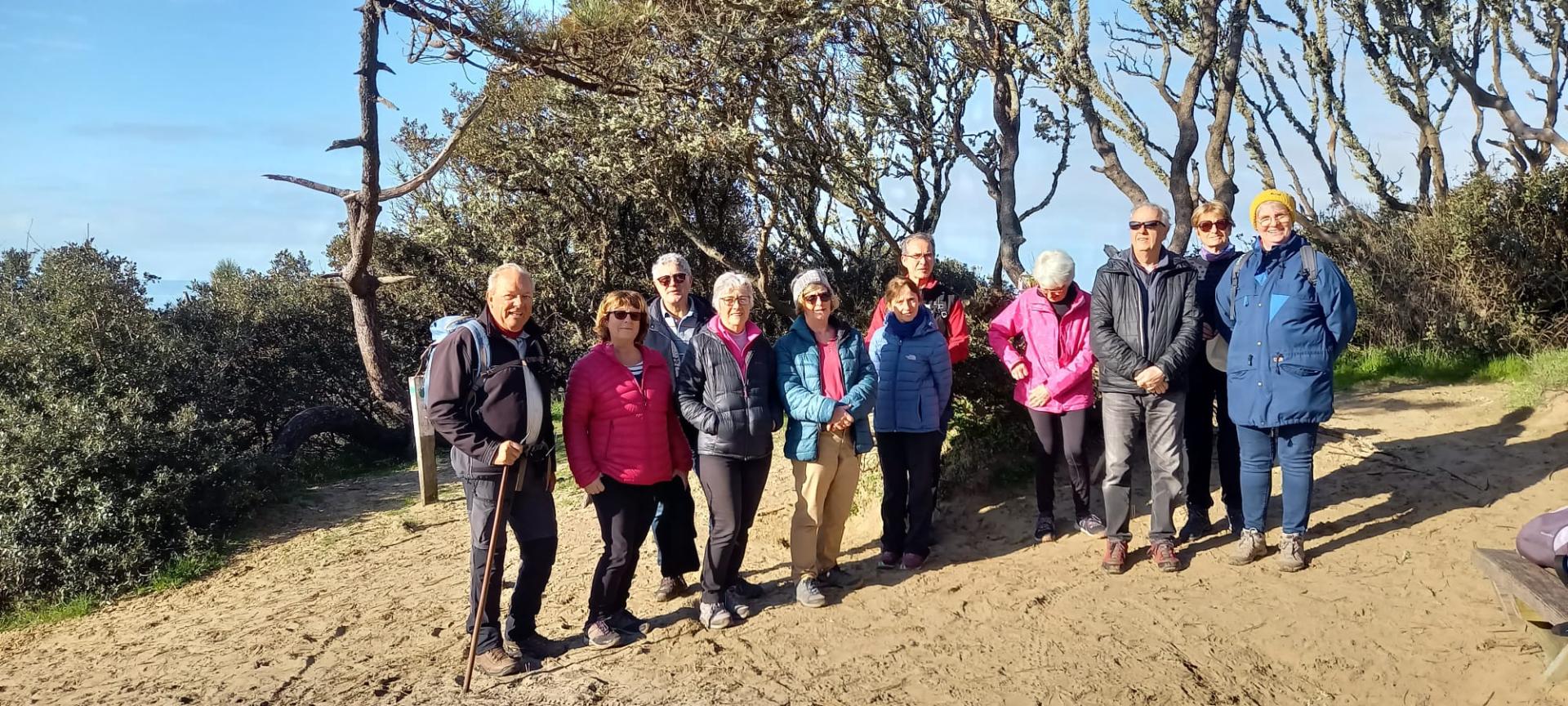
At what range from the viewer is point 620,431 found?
4203 millimetres

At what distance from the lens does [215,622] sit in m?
5.50

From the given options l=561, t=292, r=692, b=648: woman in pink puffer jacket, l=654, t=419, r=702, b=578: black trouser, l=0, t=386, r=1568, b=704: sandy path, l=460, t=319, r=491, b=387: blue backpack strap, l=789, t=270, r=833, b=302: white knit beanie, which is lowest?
l=0, t=386, r=1568, b=704: sandy path

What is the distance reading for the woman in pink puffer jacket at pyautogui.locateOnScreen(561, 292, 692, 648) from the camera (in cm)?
418

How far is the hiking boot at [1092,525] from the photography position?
5.34 metres

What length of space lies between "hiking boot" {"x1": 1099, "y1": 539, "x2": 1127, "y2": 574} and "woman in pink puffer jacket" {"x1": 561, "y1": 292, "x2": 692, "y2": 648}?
2.30 meters

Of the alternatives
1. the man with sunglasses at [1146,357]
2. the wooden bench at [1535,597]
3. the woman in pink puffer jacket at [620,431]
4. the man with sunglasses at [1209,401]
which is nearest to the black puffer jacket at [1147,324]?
the man with sunglasses at [1146,357]

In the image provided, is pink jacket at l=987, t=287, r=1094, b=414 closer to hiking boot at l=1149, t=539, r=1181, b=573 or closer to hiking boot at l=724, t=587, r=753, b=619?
hiking boot at l=1149, t=539, r=1181, b=573

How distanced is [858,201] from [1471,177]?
6316 mm

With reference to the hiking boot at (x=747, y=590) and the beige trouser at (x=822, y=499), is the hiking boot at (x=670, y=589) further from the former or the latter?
the beige trouser at (x=822, y=499)

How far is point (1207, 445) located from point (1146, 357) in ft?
3.03

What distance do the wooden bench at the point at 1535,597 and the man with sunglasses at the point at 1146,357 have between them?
139 cm

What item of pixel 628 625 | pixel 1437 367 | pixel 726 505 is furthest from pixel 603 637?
pixel 1437 367

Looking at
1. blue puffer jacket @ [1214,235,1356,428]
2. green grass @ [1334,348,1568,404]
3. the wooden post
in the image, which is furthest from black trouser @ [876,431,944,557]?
green grass @ [1334,348,1568,404]

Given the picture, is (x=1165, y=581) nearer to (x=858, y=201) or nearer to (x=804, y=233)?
(x=858, y=201)
